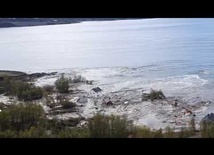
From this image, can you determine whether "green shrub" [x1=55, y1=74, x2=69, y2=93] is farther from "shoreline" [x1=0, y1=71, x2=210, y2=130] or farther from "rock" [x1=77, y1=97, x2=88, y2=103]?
"rock" [x1=77, y1=97, x2=88, y2=103]

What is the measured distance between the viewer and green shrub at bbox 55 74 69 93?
10158 millimetres

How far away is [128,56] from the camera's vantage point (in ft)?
46.9

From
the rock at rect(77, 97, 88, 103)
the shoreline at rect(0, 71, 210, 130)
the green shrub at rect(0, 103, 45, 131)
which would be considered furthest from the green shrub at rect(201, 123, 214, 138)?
the rock at rect(77, 97, 88, 103)

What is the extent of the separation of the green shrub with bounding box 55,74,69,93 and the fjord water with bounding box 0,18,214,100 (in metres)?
1.09

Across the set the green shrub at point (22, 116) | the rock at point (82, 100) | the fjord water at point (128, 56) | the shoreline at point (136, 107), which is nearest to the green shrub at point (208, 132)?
the shoreline at point (136, 107)

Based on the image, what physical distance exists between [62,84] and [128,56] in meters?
4.54

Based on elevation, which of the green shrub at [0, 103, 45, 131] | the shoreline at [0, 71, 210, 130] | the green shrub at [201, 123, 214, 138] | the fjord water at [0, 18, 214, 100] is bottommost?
the green shrub at [201, 123, 214, 138]

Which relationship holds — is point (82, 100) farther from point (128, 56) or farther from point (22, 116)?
point (128, 56)

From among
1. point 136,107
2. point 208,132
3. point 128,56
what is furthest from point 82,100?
point 208,132

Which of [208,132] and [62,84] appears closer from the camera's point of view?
[208,132]

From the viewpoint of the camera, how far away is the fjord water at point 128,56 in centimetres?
1172

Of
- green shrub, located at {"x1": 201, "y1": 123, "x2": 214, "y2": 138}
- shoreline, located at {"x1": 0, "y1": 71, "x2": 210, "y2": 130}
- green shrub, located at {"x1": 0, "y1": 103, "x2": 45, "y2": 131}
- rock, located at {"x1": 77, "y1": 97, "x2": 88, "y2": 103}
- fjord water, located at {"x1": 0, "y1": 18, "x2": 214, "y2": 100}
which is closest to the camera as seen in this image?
green shrub, located at {"x1": 201, "y1": 123, "x2": 214, "y2": 138}

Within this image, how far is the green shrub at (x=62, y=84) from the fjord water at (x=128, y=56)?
109cm
